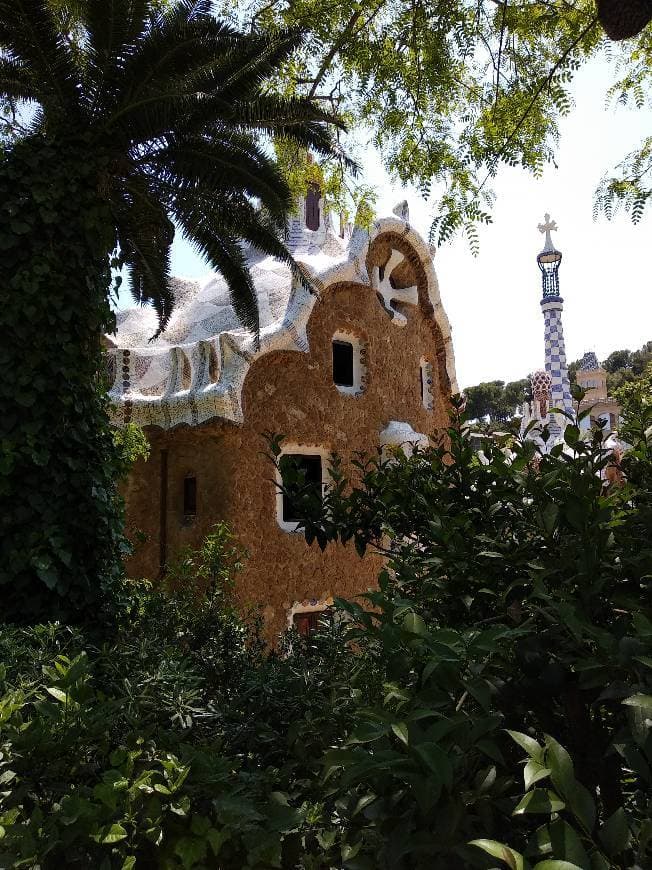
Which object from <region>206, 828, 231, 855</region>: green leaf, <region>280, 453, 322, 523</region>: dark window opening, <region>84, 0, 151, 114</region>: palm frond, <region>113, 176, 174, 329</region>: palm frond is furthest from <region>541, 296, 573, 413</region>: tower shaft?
<region>206, 828, 231, 855</region>: green leaf

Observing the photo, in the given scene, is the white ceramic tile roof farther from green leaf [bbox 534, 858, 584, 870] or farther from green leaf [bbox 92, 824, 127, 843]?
green leaf [bbox 534, 858, 584, 870]

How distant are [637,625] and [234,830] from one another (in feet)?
3.45

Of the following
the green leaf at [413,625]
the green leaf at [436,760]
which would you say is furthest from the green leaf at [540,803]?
the green leaf at [413,625]

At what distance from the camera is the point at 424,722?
4.29ft

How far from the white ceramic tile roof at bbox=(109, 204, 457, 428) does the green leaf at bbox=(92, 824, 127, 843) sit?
6863mm

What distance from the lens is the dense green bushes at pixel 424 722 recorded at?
44.6 inches

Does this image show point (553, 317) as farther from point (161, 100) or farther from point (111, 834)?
point (111, 834)

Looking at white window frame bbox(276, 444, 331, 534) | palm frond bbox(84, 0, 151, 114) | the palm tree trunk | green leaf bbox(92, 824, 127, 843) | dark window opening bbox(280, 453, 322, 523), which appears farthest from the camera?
white window frame bbox(276, 444, 331, 534)

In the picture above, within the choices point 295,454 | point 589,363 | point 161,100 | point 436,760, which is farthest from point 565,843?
point 589,363

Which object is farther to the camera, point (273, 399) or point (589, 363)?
point (589, 363)

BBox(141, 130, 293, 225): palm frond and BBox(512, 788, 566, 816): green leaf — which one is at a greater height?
BBox(141, 130, 293, 225): palm frond

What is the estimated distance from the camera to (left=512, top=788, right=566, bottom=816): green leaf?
3.07 feet

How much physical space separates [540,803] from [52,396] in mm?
4590

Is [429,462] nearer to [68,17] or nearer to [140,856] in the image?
[140,856]
